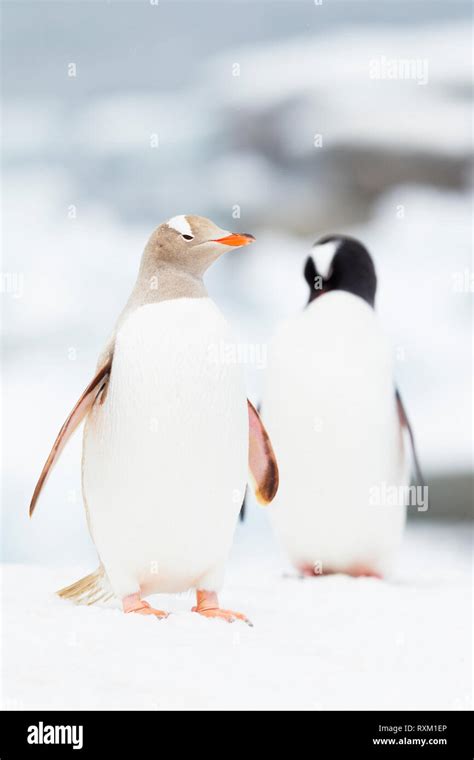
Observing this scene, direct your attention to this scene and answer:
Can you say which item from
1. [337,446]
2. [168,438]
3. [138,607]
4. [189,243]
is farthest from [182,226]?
[337,446]

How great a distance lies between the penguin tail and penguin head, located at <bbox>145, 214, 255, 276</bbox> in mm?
435

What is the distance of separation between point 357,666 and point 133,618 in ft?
0.95

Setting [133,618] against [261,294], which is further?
[261,294]

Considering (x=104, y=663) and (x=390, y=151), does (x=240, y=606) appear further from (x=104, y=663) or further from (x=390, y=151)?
(x=390, y=151)

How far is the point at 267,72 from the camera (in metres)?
4.48

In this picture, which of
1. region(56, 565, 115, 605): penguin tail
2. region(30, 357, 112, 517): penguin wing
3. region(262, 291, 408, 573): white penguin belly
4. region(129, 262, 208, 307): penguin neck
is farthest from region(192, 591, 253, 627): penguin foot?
region(262, 291, 408, 573): white penguin belly

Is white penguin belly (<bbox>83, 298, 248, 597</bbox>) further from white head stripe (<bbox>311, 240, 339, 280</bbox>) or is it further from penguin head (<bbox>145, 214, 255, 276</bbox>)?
white head stripe (<bbox>311, 240, 339, 280</bbox>)

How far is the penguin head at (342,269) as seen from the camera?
6.73 feet

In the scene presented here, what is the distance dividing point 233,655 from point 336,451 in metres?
0.78

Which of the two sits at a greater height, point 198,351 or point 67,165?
point 67,165

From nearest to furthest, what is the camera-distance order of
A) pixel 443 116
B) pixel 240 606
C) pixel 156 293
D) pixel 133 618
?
1. pixel 133 618
2. pixel 156 293
3. pixel 240 606
4. pixel 443 116

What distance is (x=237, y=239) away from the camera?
4.20 feet

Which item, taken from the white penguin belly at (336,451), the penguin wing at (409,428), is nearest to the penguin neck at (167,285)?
the white penguin belly at (336,451)
